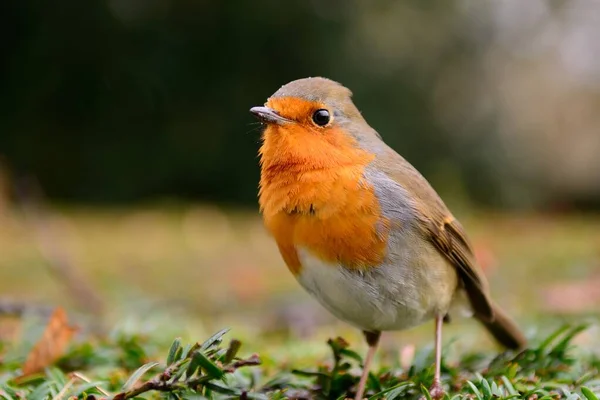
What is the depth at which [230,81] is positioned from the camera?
1248 centimetres

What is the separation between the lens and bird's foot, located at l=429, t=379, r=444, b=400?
2.01 m

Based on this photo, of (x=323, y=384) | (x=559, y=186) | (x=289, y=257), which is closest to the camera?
(x=323, y=384)

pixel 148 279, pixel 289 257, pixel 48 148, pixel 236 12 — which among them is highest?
pixel 236 12

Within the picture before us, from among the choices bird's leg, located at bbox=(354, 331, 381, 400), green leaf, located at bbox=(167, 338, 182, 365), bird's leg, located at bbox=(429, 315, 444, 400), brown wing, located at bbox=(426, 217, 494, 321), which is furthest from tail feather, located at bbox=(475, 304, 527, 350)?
green leaf, located at bbox=(167, 338, 182, 365)

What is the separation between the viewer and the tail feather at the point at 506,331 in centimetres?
278

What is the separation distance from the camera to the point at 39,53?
13180mm

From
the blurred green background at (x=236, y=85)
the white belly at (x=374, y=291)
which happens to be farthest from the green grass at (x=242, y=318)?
the blurred green background at (x=236, y=85)

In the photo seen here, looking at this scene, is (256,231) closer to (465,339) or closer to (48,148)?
(465,339)

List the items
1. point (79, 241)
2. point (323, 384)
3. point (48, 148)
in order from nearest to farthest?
point (323, 384) → point (79, 241) → point (48, 148)

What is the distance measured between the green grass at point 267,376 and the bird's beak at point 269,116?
2.33 feet

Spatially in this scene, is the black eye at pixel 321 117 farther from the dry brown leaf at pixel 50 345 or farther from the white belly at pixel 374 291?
the dry brown leaf at pixel 50 345

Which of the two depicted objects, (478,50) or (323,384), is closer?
(323,384)

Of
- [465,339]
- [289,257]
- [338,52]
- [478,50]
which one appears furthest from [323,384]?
[478,50]

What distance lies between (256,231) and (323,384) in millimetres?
6120
